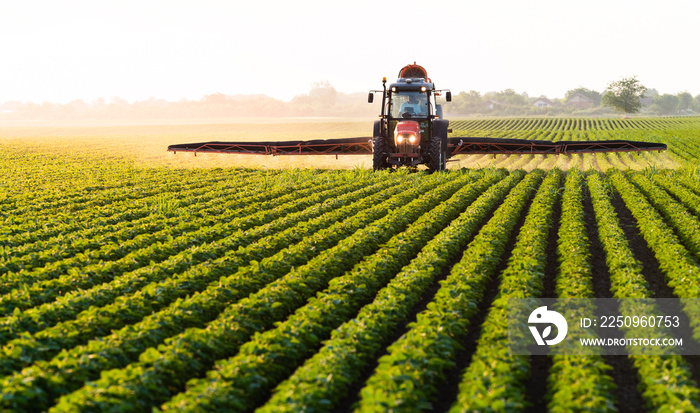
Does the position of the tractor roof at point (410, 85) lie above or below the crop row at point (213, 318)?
above

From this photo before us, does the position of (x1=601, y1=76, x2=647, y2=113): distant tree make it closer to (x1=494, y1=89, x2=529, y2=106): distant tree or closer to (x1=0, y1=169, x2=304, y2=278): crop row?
(x1=494, y1=89, x2=529, y2=106): distant tree

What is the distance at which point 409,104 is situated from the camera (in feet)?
69.0

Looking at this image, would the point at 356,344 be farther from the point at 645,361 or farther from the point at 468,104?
the point at 468,104

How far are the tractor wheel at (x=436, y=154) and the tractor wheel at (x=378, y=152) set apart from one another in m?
1.85

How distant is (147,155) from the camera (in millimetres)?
34031

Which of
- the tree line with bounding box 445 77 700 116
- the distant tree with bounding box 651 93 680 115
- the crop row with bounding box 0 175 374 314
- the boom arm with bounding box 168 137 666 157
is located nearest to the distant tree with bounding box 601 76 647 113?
the tree line with bounding box 445 77 700 116

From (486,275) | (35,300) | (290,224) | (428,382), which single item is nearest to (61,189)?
(290,224)

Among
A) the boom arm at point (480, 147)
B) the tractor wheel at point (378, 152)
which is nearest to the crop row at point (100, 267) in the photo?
the tractor wheel at point (378, 152)

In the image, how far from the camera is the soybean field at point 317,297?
5.21 metres

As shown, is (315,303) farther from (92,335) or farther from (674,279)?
(674,279)

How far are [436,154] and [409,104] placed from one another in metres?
2.22

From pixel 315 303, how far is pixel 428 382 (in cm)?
236

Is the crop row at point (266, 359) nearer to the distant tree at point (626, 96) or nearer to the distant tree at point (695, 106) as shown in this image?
the distant tree at point (626, 96)

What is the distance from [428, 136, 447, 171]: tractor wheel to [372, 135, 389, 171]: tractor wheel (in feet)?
6.06
